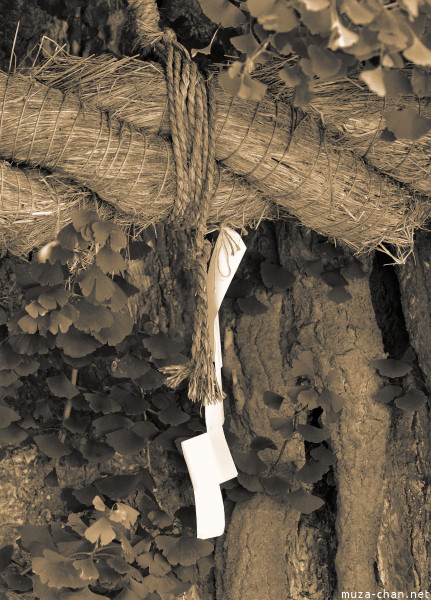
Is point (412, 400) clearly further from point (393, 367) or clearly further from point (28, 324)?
point (28, 324)

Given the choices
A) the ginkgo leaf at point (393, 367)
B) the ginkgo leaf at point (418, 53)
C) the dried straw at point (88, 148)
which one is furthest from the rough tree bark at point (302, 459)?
the ginkgo leaf at point (418, 53)

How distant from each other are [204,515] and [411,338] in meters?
0.52

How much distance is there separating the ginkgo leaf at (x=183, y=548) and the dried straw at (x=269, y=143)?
0.57m

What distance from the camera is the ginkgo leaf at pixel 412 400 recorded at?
1396 millimetres

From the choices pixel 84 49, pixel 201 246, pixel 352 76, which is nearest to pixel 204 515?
pixel 201 246

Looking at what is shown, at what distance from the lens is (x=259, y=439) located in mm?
1393

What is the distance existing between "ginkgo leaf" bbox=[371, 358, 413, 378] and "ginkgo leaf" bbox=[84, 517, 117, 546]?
56 cm

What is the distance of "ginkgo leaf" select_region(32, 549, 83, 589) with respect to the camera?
1.17 meters

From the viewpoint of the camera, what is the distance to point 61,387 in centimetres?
135

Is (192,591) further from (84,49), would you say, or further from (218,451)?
(84,49)

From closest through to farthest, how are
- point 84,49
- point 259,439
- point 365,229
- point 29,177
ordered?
point 29,177 < point 365,229 < point 259,439 < point 84,49

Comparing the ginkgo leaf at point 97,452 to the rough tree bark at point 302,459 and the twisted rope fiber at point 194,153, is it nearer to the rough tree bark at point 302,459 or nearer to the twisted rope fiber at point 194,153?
the rough tree bark at point 302,459

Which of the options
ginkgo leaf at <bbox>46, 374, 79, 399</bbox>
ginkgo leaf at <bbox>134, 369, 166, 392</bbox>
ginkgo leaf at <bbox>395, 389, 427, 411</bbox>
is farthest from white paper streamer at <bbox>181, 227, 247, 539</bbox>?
ginkgo leaf at <bbox>395, 389, 427, 411</bbox>

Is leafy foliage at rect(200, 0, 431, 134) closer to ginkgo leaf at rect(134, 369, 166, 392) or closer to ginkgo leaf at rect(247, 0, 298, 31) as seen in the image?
ginkgo leaf at rect(247, 0, 298, 31)
